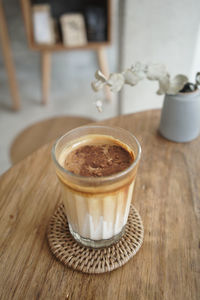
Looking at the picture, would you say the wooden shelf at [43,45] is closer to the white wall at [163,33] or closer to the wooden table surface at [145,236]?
the white wall at [163,33]

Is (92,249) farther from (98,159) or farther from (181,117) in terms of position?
(181,117)

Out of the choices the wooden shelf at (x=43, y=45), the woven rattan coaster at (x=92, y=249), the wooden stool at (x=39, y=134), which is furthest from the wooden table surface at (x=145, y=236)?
the wooden shelf at (x=43, y=45)

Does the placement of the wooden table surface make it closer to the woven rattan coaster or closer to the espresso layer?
the woven rattan coaster

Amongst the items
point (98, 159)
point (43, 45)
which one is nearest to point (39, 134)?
point (43, 45)

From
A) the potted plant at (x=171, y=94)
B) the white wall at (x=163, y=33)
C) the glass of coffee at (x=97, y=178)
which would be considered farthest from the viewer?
the white wall at (x=163, y=33)

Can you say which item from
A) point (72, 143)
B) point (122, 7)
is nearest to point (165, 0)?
point (122, 7)

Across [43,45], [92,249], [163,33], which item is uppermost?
[163,33]

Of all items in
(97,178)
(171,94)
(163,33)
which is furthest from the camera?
(163,33)
